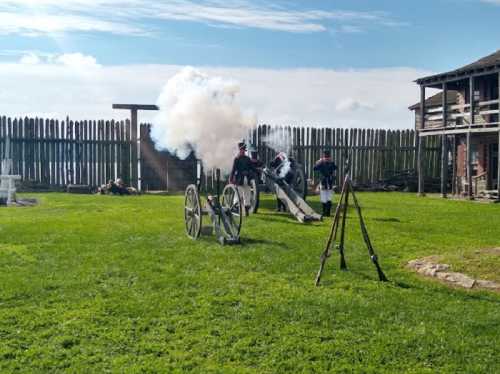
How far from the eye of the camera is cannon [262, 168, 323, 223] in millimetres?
12781

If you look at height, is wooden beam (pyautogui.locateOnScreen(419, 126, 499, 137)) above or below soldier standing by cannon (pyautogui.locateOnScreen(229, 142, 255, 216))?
above

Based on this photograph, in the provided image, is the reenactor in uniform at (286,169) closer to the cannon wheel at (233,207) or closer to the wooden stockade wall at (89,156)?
the cannon wheel at (233,207)

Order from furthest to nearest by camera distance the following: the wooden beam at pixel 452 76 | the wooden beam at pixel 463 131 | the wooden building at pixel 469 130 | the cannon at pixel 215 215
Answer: the wooden building at pixel 469 130, the wooden beam at pixel 452 76, the wooden beam at pixel 463 131, the cannon at pixel 215 215

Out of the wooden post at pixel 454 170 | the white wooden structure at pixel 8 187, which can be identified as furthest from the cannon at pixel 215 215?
the wooden post at pixel 454 170

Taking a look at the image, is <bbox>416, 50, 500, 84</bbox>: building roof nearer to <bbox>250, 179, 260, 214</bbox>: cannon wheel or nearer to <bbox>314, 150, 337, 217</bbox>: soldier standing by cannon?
<bbox>314, 150, 337, 217</bbox>: soldier standing by cannon

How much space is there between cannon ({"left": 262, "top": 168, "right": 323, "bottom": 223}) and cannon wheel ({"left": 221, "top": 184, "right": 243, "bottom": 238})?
199 cm

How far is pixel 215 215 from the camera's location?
1028cm

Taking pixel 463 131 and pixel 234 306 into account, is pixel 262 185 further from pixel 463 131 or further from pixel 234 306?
pixel 234 306

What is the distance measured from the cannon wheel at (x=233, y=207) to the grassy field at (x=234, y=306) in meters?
0.30

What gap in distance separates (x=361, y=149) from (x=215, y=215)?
14.4 m

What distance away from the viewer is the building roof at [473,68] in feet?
65.1

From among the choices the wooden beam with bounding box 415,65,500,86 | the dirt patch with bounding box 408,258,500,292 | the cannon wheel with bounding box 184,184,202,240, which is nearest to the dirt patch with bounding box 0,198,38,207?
the cannon wheel with bounding box 184,184,202,240

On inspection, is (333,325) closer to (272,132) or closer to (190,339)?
(190,339)

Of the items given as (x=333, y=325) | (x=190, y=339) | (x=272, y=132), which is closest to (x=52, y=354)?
(x=190, y=339)
